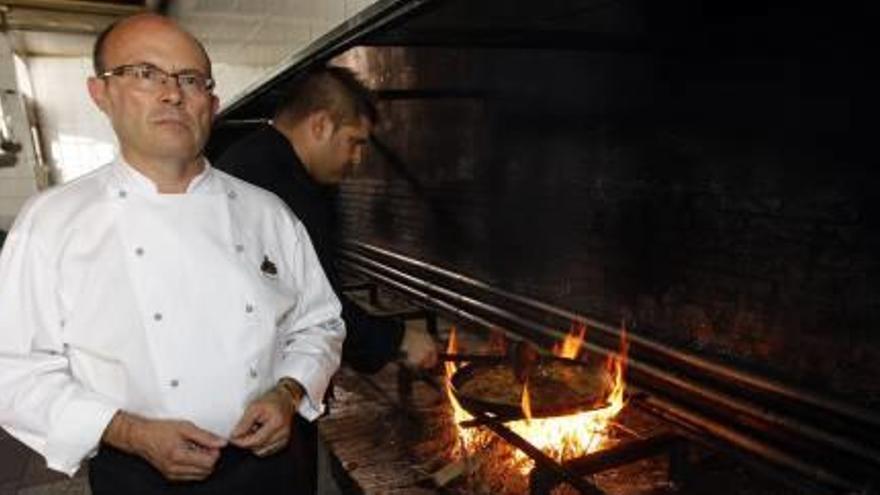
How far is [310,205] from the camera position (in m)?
2.38

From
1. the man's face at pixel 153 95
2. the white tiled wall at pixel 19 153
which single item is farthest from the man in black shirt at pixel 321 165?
the white tiled wall at pixel 19 153

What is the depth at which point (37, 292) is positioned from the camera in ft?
5.10

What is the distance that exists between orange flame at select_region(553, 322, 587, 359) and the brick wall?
18 cm

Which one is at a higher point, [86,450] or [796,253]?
[796,253]

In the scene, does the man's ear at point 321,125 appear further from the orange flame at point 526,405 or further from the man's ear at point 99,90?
the orange flame at point 526,405

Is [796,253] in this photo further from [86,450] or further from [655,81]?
[86,450]

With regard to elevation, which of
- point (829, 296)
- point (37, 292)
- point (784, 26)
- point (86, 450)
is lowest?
point (86, 450)

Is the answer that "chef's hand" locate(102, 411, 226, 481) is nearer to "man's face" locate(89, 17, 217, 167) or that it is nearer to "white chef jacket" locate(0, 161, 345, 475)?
"white chef jacket" locate(0, 161, 345, 475)

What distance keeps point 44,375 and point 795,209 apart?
2.27 metres

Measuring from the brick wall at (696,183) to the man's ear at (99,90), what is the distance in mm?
1192

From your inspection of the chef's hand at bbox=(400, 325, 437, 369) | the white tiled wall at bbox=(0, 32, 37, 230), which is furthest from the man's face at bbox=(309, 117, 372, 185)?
the white tiled wall at bbox=(0, 32, 37, 230)

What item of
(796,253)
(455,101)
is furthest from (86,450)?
(455,101)

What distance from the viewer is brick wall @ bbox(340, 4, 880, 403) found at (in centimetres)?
186

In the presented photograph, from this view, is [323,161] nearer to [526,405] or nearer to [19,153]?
[526,405]
